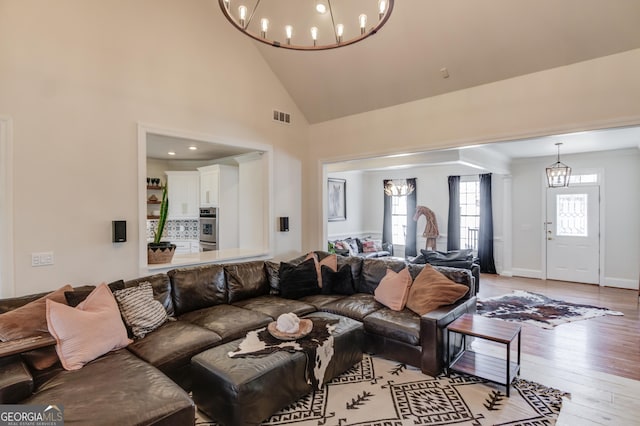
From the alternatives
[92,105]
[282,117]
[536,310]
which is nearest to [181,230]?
[282,117]

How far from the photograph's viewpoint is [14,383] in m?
1.94

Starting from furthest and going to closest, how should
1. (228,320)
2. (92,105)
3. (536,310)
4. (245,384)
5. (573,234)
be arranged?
(573,234)
(536,310)
(92,105)
(228,320)
(245,384)

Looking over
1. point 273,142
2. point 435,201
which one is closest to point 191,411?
point 273,142

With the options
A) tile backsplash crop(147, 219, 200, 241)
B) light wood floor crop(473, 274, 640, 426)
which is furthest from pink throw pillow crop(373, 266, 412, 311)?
tile backsplash crop(147, 219, 200, 241)

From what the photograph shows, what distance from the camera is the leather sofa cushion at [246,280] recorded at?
4.09 meters

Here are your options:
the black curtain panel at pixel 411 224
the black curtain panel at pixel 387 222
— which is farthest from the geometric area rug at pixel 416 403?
the black curtain panel at pixel 387 222

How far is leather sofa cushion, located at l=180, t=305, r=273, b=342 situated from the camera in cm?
314

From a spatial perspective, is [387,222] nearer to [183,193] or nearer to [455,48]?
[183,193]

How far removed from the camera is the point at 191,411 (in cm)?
200

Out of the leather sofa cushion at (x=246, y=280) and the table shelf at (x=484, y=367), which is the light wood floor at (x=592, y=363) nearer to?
the table shelf at (x=484, y=367)

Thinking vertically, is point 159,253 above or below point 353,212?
below

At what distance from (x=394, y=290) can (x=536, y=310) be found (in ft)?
10.3

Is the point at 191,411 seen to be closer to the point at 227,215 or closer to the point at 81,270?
the point at 81,270

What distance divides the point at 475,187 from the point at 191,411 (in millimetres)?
8546
